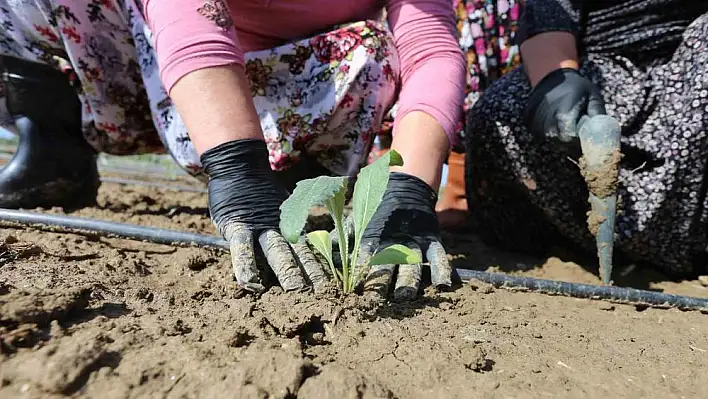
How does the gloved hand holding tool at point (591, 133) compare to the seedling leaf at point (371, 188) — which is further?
the gloved hand holding tool at point (591, 133)

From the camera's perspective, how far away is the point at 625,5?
158 centimetres

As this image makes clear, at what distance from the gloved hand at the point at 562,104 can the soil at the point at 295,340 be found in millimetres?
450

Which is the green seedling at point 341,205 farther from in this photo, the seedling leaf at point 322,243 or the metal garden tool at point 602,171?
the metal garden tool at point 602,171

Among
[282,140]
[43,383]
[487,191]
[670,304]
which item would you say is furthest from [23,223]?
[670,304]

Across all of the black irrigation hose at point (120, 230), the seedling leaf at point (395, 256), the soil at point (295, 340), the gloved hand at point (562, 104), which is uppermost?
the gloved hand at point (562, 104)

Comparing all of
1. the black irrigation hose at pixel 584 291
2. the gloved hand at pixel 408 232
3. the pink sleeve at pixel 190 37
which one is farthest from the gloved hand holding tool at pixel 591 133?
the pink sleeve at pixel 190 37

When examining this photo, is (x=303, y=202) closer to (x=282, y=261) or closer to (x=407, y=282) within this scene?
(x=282, y=261)

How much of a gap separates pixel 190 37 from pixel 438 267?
2.19 ft

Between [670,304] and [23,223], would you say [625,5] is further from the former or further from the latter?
[23,223]

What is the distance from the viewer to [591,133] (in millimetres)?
1246

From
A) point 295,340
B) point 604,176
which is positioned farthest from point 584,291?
point 295,340

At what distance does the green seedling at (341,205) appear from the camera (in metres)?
0.84

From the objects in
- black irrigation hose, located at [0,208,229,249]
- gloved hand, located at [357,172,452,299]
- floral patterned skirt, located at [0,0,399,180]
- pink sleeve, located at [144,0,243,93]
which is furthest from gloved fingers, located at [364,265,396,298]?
floral patterned skirt, located at [0,0,399,180]

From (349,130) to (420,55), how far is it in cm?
30
